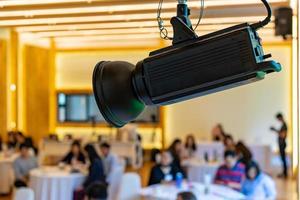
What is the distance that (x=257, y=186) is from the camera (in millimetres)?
6406

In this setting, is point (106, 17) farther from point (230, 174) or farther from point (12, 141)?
point (230, 174)

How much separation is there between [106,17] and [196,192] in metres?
4.90

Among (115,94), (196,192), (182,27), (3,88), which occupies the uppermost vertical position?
(3,88)

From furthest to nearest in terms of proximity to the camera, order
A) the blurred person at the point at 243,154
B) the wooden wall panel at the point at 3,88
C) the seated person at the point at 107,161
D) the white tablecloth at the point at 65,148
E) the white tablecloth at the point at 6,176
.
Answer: the wooden wall panel at the point at 3,88
the white tablecloth at the point at 65,148
the white tablecloth at the point at 6,176
the seated person at the point at 107,161
the blurred person at the point at 243,154

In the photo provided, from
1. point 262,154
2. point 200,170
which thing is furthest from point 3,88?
point 262,154

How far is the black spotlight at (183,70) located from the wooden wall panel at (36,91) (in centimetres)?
1294

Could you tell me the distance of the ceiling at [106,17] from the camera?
808 centimetres

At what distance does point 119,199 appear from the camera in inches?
267

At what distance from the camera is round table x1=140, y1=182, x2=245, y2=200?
6.17 m

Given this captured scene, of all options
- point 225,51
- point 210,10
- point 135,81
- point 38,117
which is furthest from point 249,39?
point 38,117

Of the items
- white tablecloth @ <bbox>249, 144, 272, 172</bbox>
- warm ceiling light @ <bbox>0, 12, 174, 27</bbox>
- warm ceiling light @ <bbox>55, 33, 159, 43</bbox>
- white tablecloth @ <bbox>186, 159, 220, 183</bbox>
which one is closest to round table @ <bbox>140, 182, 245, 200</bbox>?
white tablecloth @ <bbox>186, 159, 220, 183</bbox>

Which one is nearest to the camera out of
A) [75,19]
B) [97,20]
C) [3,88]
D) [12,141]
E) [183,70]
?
[183,70]

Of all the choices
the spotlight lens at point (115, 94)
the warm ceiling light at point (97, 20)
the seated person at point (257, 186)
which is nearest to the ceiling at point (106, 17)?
the warm ceiling light at point (97, 20)

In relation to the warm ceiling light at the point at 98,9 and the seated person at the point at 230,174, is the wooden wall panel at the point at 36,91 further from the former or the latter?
the seated person at the point at 230,174
